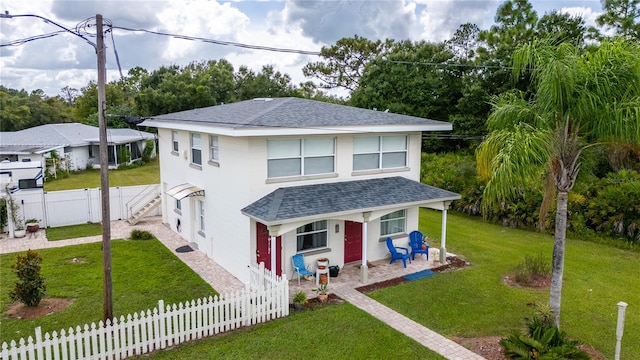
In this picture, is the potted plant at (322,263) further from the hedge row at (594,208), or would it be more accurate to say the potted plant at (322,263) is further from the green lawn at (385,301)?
the hedge row at (594,208)

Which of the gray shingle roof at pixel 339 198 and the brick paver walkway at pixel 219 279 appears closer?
the brick paver walkway at pixel 219 279

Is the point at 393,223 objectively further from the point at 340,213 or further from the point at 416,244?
the point at 340,213

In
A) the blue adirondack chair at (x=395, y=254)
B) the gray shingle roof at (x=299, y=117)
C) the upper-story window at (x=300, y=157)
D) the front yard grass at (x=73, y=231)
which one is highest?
the gray shingle roof at (x=299, y=117)

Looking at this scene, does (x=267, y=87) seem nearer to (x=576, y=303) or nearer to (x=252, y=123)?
(x=252, y=123)

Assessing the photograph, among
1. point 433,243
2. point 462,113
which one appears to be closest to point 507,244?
point 433,243

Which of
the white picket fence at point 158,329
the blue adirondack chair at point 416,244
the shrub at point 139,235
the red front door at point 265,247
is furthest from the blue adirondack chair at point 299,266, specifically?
the shrub at point 139,235

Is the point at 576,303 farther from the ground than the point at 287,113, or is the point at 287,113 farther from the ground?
the point at 287,113

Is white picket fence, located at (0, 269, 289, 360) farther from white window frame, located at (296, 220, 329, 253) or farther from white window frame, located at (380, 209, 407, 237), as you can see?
white window frame, located at (380, 209, 407, 237)
